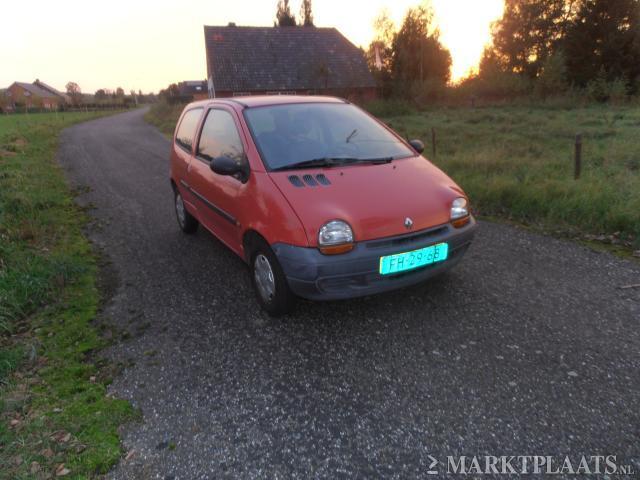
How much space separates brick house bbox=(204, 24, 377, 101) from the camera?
92.2 feet

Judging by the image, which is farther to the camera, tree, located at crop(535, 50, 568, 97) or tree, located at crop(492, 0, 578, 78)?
tree, located at crop(492, 0, 578, 78)

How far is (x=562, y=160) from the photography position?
8406mm

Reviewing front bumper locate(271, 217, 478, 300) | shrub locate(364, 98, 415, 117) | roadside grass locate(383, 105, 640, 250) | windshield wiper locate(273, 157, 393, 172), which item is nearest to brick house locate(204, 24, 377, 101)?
shrub locate(364, 98, 415, 117)

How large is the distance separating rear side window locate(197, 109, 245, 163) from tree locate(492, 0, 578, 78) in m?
38.4

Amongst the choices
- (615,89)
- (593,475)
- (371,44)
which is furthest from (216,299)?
(371,44)

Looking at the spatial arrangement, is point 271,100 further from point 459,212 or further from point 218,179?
point 459,212

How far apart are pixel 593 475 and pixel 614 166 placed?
7458mm

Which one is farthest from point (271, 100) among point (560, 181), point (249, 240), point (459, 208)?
A: point (560, 181)

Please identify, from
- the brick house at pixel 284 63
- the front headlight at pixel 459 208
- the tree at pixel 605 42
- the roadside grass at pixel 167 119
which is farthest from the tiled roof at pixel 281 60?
the front headlight at pixel 459 208

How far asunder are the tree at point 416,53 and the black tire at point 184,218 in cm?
3294

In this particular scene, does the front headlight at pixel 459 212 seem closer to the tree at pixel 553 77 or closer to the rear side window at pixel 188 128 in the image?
the rear side window at pixel 188 128

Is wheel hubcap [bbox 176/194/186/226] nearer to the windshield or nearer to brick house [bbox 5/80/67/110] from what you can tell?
the windshield

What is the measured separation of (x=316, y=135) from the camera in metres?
3.83

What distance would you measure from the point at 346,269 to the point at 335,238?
0.74ft
